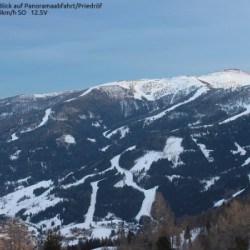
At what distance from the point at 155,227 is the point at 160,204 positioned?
9.47m

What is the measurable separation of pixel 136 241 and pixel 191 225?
38.1m

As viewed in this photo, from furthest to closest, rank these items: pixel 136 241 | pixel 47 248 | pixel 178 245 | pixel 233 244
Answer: pixel 136 241 < pixel 178 245 < pixel 233 244 < pixel 47 248

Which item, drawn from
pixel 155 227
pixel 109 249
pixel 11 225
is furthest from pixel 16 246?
pixel 155 227

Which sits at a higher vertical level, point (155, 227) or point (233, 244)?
point (233, 244)

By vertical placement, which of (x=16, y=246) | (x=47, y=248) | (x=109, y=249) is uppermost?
(x=47, y=248)

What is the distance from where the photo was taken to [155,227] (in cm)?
18038

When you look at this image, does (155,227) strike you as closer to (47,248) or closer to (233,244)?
(233,244)

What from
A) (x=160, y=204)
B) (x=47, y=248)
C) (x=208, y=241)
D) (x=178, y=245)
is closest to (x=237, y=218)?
(x=208, y=241)

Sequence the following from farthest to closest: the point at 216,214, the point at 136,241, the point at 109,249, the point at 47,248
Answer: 1. the point at 216,214
2. the point at 109,249
3. the point at 136,241
4. the point at 47,248

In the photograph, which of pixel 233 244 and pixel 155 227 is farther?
pixel 155 227

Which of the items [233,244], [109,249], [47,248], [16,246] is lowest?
[109,249]

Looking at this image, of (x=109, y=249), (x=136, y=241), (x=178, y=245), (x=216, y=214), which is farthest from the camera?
(x=216, y=214)

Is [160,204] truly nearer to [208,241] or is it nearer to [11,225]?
[208,241]

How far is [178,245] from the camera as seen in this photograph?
156 meters
